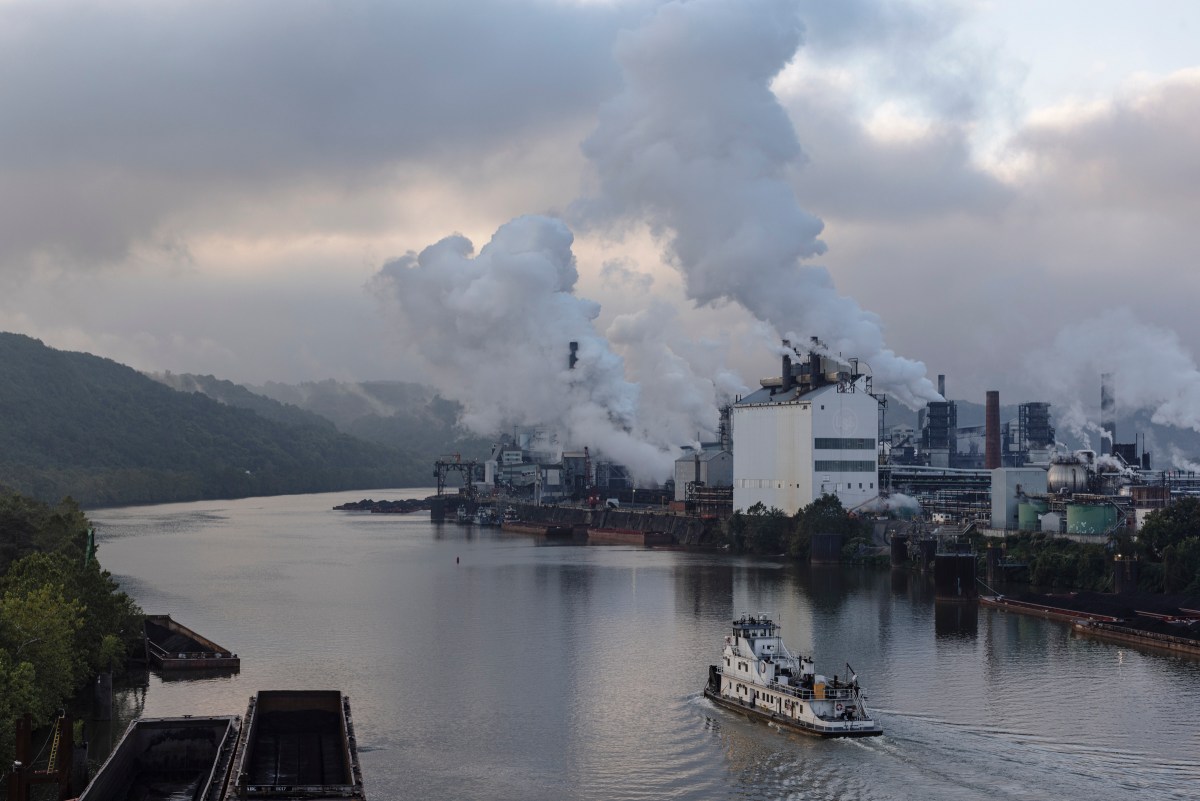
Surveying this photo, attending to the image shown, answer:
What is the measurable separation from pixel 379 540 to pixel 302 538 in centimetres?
576

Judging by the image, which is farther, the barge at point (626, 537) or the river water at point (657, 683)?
the barge at point (626, 537)

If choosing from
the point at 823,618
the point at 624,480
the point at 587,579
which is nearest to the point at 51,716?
the point at 823,618

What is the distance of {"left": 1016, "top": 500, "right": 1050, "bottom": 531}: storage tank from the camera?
71.4 metres

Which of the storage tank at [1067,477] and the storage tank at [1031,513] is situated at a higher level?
the storage tank at [1067,477]

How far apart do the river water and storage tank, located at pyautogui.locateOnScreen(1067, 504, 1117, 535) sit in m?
7.98

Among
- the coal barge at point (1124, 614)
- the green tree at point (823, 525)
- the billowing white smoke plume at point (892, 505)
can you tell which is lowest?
the coal barge at point (1124, 614)

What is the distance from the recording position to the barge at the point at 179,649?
42.2 meters

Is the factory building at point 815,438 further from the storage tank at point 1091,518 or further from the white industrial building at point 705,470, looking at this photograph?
the storage tank at point 1091,518

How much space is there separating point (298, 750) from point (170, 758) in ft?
9.24

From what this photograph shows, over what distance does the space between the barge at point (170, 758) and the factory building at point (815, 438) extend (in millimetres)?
57289

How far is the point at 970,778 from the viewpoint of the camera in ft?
94.9

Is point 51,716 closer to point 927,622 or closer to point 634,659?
point 634,659

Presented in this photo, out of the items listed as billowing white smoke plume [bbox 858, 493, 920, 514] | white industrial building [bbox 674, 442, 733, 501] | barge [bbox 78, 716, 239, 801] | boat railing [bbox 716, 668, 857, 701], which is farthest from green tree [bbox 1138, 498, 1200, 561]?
white industrial building [bbox 674, 442, 733, 501]

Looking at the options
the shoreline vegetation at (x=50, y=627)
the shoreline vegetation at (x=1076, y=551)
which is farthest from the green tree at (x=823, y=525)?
the shoreline vegetation at (x=50, y=627)
